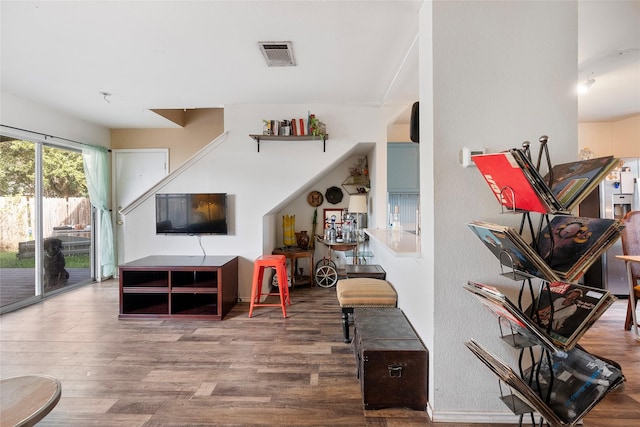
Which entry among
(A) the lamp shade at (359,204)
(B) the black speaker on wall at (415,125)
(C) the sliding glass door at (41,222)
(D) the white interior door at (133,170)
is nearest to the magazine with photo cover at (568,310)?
(B) the black speaker on wall at (415,125)

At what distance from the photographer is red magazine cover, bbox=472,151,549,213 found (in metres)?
1.15

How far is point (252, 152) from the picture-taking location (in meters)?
3.86

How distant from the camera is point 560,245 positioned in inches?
47.9

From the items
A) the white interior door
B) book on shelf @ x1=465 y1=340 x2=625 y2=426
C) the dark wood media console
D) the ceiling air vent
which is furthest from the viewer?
the white interior door

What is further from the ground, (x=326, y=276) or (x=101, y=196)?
(x=101, y=196)

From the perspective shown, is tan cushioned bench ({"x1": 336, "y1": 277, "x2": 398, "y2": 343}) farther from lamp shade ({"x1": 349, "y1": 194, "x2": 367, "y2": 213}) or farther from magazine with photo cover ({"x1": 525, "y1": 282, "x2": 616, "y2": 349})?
lamp shade ({"x1": 349, "y1": 194, "x2": 367, "y2": 213})

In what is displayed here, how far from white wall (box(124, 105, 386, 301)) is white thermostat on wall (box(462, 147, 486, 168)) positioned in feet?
7.38

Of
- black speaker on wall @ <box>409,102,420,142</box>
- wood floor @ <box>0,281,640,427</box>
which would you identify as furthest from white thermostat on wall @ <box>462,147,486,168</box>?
wood floor @ <box>0,281,640,427</box>

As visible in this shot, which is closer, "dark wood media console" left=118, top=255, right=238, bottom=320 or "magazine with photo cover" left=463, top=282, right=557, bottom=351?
"magazine with photo cover" left=463, top=282, right=557, bottom=351

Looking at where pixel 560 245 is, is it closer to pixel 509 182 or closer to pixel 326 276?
pixel 509 182

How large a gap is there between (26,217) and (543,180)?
524 cm

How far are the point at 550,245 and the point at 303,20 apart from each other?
2.04 metres

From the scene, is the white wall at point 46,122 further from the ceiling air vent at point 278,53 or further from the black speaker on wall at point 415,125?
the black speaker on wall at point 415,125

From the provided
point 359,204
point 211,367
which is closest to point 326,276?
point 359,204
